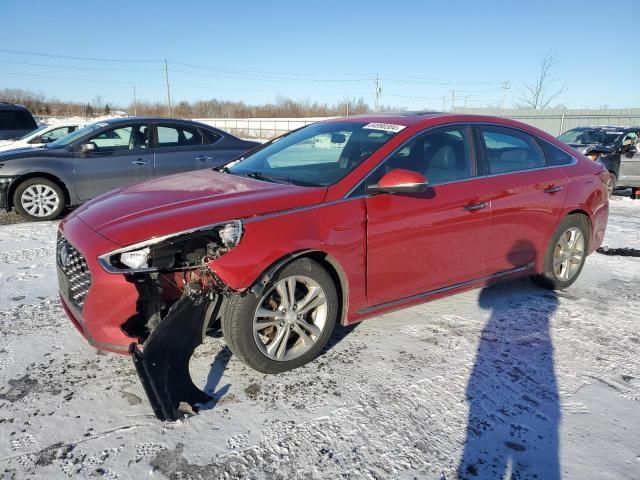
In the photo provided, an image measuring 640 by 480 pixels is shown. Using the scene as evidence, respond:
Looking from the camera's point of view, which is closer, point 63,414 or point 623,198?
point 63,414

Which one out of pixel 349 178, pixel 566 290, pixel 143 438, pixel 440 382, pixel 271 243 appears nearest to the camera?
pixel 143 438

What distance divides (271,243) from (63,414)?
57.9 inches

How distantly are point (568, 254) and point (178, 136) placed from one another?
595cm

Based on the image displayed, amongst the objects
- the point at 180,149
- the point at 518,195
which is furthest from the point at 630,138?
the point at 180,149

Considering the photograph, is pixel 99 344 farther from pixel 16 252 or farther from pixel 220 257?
pixel 16 252

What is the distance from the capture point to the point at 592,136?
1239 centimetres

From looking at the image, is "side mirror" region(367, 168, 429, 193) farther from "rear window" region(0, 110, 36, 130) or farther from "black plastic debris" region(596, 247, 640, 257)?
"rear window" region(0, 110, 36, 130)

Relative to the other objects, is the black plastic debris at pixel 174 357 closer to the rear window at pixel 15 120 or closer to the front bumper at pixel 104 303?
the front bumper at pixel 104 303

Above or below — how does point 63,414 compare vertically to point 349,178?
below

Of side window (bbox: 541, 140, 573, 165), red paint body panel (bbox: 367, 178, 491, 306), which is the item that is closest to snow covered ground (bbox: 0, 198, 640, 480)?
red paint body panel (bbox: 367, 178, 491, 306)

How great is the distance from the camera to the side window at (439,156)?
3.55 m

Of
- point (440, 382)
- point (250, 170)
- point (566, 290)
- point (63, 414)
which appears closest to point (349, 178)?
point (250, 170)

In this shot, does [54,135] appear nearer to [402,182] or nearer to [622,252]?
[402,182]

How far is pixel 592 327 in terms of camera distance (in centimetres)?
389
